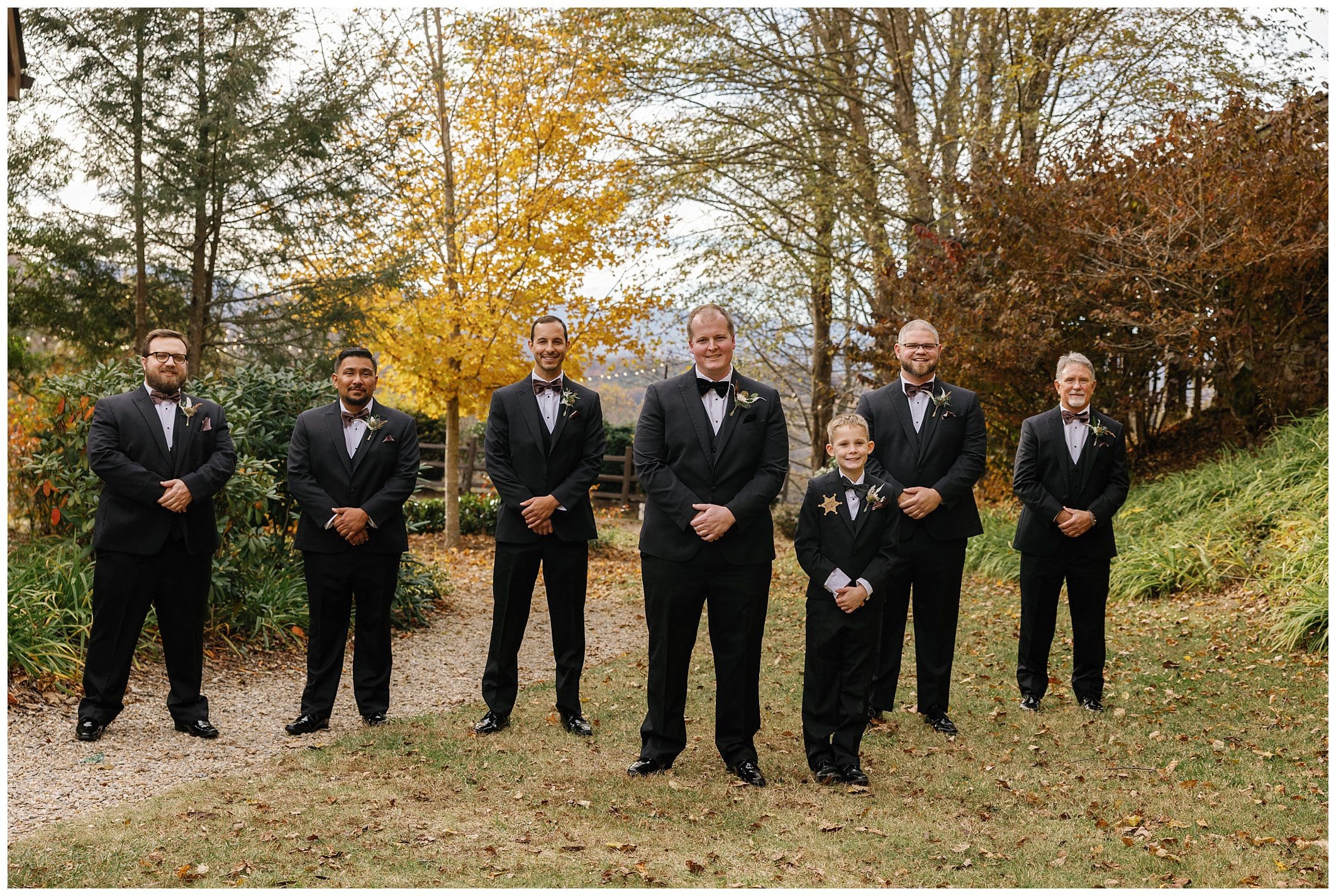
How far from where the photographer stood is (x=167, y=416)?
5.71 metres

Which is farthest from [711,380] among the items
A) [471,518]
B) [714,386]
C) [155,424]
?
[471,518]

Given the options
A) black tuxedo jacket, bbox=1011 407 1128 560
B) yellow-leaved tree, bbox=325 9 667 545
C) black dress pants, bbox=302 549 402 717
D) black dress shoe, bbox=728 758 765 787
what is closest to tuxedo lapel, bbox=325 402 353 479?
black dress pants, bbox=302 549 402 717

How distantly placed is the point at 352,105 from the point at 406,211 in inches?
53.4

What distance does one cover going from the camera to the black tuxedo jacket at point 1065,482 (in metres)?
6.18

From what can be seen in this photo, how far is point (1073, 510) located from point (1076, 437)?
0.44 m

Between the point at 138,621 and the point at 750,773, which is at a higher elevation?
the point at 138,621

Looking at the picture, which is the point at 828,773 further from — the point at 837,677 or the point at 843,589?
the point at 843,589

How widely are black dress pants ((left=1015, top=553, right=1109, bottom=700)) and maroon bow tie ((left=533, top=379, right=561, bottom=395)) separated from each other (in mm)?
2849

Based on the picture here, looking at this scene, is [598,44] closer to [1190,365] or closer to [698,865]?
[1190,365]

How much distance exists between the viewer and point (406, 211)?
13320 millimetres

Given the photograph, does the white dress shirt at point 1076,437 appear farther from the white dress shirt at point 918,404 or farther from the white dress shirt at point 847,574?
the white dress shirt at point 847,574

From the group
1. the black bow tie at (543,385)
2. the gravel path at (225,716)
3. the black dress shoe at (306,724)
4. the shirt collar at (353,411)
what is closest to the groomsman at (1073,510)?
the black bow tie at (543,385)

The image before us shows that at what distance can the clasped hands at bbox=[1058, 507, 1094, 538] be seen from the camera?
6.05 meters

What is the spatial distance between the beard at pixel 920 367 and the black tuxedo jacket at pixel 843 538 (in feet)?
2.99
